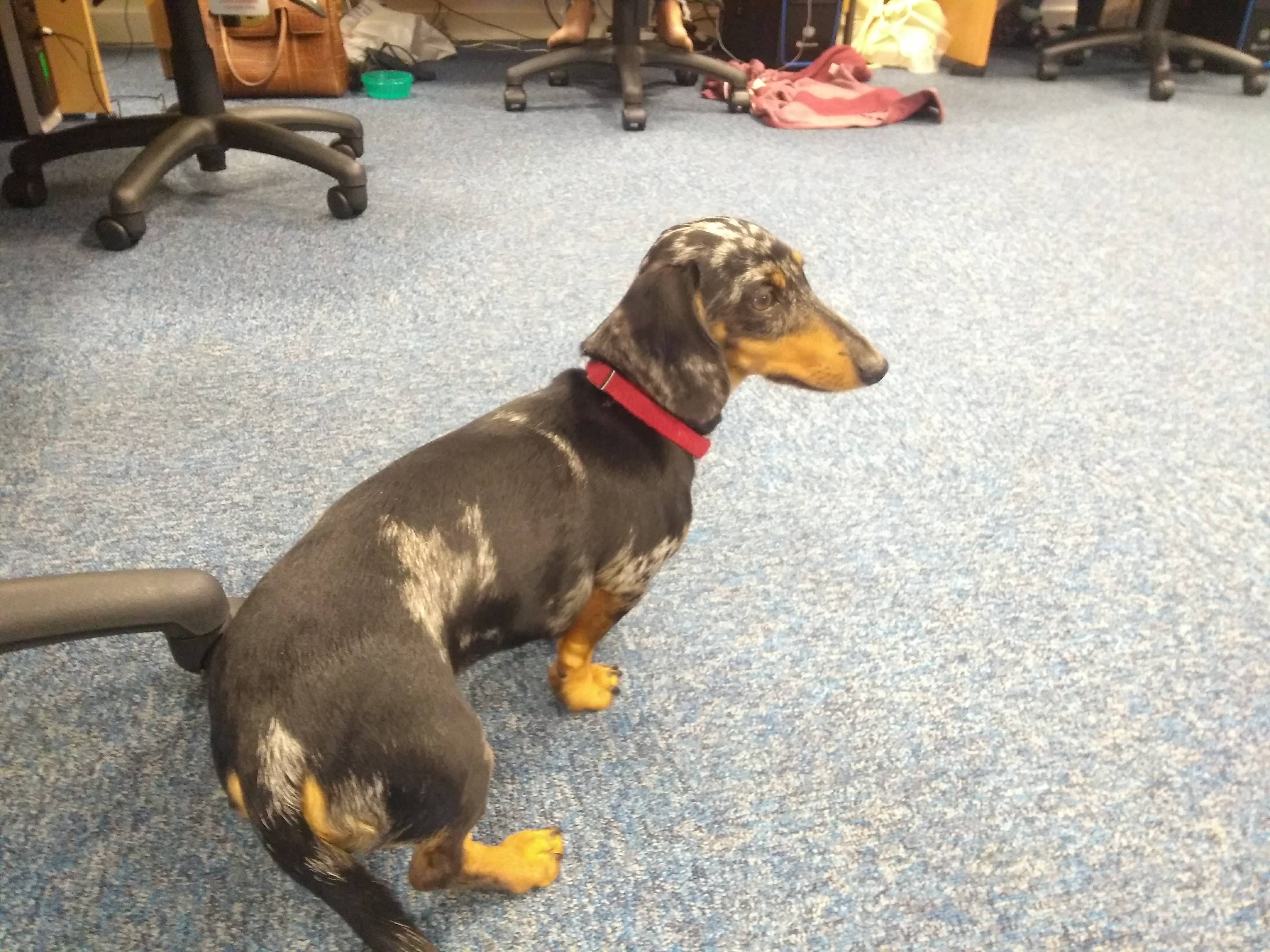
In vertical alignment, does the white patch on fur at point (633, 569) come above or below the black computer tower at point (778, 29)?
below

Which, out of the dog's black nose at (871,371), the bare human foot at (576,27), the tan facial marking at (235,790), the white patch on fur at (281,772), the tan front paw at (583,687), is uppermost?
the bare human foot at (576,27)

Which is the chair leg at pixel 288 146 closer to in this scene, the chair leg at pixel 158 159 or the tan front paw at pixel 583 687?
the chair leg at pixel 158 159

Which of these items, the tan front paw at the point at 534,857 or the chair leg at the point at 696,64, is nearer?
the tan front paw at the point at 534,857

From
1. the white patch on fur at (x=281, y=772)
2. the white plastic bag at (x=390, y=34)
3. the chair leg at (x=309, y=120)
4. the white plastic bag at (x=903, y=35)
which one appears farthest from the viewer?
the white plastic bag at (x=903, y=35)

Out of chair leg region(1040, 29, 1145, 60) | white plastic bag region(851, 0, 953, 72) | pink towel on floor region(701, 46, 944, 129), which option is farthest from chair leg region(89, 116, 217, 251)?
chair leg region(1040, 29, 1145, 60)

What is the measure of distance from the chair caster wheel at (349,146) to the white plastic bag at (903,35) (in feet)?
7.50

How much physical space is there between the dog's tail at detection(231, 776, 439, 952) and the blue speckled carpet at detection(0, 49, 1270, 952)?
15 cm

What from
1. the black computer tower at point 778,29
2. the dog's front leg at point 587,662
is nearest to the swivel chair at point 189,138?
the dog's front leg at point 587,662

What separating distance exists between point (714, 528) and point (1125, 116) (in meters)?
2.87

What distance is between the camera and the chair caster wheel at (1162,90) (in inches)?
137

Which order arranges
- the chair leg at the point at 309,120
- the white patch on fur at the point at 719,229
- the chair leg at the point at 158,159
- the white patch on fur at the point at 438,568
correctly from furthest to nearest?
1. the chair leg at the point at 309,120
2. the chair leg at the point at 158,159
3. the white patch on fur at the point at 719,229
4. the white patch on fur at the point at 438,568

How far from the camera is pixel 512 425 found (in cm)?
100

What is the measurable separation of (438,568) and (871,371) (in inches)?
21.9

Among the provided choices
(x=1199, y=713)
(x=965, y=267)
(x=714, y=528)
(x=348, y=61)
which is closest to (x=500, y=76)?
(x=348, y=61)
